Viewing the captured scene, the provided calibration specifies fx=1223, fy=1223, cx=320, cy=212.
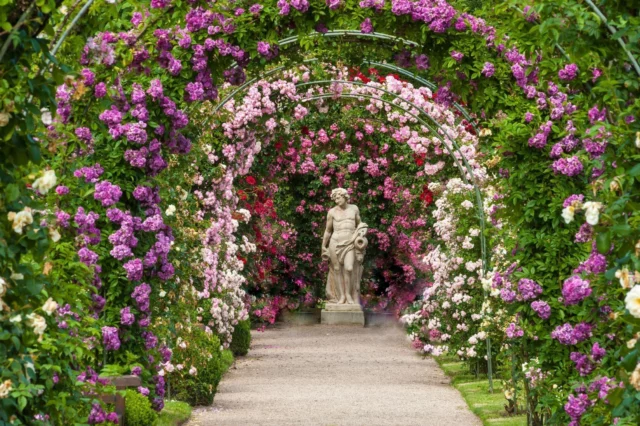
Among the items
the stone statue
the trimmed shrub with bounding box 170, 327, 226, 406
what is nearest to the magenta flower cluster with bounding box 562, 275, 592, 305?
the trimmed shrub with bounding box 170, 327, 226, 406

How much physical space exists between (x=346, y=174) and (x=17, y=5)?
16904mm

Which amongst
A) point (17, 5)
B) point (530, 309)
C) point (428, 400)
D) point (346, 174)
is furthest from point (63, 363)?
point (346, 174)

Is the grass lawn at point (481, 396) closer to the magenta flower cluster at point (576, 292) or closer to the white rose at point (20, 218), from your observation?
the magenta flower cluster at point (576, 292)

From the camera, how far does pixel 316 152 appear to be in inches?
829

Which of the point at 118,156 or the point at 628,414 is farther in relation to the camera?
the point at 118,156

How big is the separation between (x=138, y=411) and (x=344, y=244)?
12.1m

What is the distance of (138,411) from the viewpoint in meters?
7.84

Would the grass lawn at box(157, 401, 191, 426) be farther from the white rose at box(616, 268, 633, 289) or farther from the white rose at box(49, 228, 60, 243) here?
the white rose at box(616, 268, 633, 289)

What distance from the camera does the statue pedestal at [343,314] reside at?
66.0 ft

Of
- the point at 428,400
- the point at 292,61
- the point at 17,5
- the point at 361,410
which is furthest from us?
the point at 428,400

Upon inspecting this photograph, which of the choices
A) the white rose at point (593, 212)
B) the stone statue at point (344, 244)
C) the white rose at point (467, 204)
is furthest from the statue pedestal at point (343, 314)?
the white rose at point (593, 212)

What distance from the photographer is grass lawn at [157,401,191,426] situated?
29.8 ft

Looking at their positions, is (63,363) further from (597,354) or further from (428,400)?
(428,400)

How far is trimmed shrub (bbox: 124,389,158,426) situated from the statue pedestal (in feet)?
39.7
